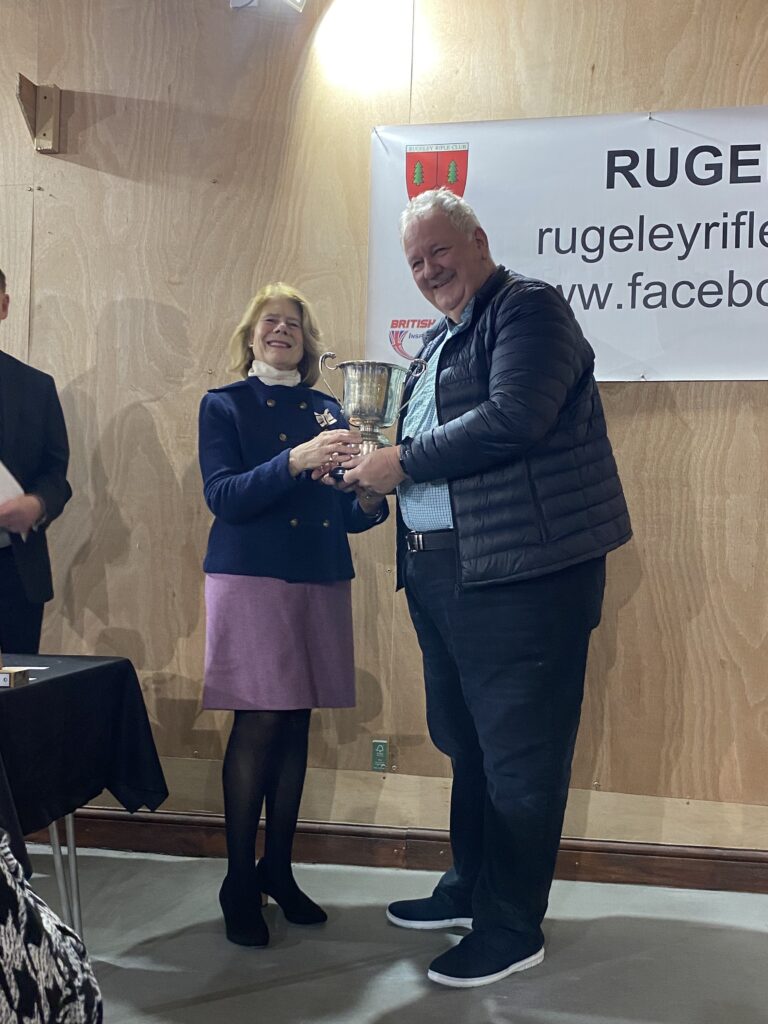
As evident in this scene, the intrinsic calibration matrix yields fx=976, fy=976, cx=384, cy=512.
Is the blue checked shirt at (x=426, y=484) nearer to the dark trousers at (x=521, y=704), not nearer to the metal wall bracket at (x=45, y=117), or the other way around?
the dark trousers at (x=521, y=704)

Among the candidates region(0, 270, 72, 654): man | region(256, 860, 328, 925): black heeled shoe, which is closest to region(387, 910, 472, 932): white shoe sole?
region(256, 860, 328, 925): black heeled shoe

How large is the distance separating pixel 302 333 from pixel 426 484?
59cm

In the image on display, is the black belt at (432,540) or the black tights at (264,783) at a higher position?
the black belt at (432,540)

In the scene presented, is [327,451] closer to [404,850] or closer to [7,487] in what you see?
[7,487]

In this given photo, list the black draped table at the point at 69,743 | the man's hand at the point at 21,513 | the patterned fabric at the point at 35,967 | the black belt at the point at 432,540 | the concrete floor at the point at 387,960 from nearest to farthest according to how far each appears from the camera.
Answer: the patterned fabric at the point at 35,967, the black draped table at the point at 69,743, the concrete floor at the point at 387,960, the black belt at the point at 432,540, the man's hand at the point at 21,513

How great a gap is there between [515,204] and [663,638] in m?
1.29

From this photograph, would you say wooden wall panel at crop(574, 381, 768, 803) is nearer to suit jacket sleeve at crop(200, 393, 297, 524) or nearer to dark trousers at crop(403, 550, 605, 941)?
dark trousers at crop(403, 550, 605, 941)

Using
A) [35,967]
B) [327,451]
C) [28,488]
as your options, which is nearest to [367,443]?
[327,451]

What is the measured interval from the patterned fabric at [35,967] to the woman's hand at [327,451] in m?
1.32

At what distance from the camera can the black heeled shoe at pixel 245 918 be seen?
2109 mm

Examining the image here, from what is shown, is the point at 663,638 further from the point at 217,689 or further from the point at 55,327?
the point at 55,327

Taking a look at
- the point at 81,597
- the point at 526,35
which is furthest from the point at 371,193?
the point at 81,597

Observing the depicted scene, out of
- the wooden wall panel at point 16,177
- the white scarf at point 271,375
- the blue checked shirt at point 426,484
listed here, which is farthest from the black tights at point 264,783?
the wooden wall panel at point 16,177

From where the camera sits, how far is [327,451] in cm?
211
